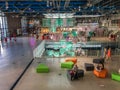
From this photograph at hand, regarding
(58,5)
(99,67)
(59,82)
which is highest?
(58,5)

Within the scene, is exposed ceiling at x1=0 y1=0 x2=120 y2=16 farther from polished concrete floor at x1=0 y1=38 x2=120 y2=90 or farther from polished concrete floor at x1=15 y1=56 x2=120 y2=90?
polished concrete floor at x1=15 y1=56 x2=120 y2=90

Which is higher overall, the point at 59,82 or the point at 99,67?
the point at 99,67

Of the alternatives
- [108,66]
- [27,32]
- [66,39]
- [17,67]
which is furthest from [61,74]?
[27,32]

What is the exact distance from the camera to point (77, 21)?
23.1m

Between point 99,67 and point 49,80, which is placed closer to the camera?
point 49,80

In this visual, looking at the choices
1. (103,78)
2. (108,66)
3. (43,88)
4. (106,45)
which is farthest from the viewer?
(106,45)

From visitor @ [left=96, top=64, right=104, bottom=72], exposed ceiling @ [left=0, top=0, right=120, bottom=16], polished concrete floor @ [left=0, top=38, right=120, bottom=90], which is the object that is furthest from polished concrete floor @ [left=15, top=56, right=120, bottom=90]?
exposed ceiling @ [left=0, top=0, right=120, bottom=16]

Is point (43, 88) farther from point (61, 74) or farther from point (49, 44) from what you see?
point (49, 44)

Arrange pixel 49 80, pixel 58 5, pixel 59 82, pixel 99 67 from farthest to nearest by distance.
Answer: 1. pixel 58 5
2. pixel 99 67
3. pixel 49 80
4. pixel 59 82

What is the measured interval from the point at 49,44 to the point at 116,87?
37.0 ft

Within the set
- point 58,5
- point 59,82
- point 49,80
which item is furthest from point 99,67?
point 58,5

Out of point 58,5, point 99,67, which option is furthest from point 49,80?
point 58,5

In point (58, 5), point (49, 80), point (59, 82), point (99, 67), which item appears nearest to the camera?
point (59, 82)

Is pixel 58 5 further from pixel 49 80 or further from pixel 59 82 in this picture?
pixel 59 82
